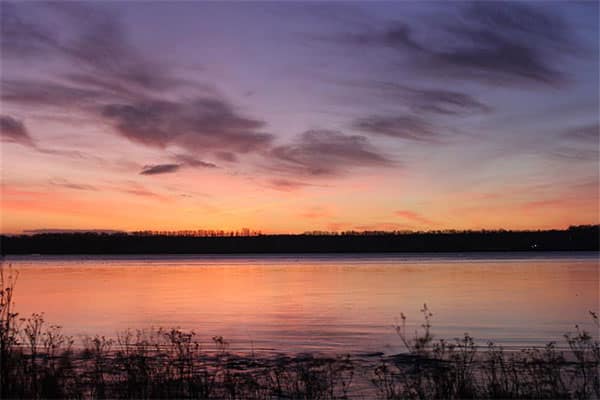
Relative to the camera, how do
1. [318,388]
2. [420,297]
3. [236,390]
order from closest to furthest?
[318,388], [236,390], [420,297]

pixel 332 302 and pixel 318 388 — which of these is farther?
pixel 332 302

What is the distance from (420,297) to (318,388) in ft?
103

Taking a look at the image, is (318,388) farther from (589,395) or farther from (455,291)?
(455,291)

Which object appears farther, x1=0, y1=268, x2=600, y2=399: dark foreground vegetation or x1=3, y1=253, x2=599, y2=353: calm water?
x1=3, y1=253, x2=599, y2=353: calm water

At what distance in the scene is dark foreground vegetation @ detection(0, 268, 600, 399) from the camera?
11898mm

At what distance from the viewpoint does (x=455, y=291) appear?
46.2 metres

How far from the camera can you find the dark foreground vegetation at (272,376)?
39.0 ft

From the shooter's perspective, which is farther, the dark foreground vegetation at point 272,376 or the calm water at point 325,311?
the calm water at point 325,311

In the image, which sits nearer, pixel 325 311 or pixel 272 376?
pixel 272 376

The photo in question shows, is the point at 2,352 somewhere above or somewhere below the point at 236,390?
above

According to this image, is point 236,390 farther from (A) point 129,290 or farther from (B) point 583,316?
(A) point 129,290

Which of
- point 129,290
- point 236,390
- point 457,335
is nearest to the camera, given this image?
point 236,390

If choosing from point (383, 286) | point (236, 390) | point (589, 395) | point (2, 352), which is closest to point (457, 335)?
point (589, 395)

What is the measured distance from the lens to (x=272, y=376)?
1579 cm
